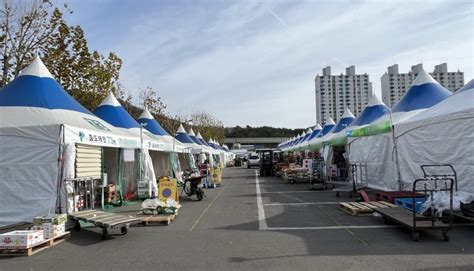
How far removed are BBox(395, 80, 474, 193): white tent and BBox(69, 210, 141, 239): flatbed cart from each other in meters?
9.00

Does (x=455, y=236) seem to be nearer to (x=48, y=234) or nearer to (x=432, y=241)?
(x=432, y=241)

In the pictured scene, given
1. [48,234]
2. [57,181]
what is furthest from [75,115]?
[48,234]

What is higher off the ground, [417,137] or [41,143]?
[417,137]

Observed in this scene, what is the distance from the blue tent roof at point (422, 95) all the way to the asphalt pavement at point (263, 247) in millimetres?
7656

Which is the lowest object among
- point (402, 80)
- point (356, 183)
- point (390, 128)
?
point (356, 183)

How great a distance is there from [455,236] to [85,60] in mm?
21004

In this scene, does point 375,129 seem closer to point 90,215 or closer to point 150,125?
point 90,215

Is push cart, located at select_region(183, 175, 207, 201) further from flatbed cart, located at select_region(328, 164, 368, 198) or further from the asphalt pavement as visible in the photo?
flatbed cart, located at select_region(328, 164, 368, 198)

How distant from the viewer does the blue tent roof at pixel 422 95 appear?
16656mm

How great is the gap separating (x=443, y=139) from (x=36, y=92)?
12.6 m

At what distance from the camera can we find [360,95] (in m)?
57.8

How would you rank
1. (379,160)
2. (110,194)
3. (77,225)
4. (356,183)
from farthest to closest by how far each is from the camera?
(356,183), (379,160), (110,194), (77,225)

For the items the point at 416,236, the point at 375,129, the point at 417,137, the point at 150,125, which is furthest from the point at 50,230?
the point at 150,125

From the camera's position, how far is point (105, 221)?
9039 millimetres
